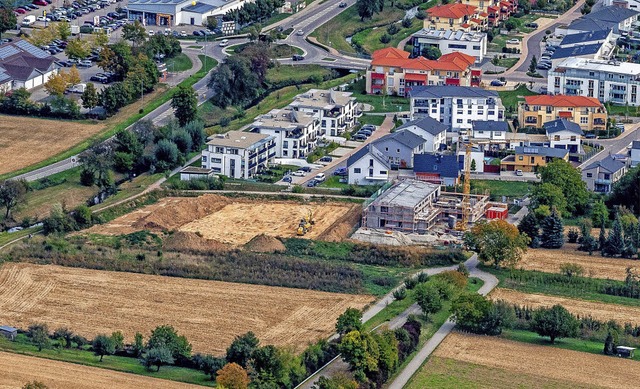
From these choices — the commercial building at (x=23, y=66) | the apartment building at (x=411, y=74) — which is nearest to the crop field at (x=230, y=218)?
the commercial building at (x=23, y=66)

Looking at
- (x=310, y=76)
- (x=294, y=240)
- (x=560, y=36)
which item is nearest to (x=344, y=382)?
(x=294, y=240)

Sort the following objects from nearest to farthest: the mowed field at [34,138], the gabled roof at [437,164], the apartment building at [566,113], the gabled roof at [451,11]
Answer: the gabled roof at [437,164], the mowed field at [34,138], the apartment building at [566,113], the gabled roof at [451,11]

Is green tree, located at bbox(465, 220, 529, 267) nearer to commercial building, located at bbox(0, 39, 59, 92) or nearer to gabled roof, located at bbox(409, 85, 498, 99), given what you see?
gabled roof, located at bbox(409, 85, 498, 99)

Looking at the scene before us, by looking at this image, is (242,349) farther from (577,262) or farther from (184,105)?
(184,105)

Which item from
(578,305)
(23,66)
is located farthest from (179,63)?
(578,305)

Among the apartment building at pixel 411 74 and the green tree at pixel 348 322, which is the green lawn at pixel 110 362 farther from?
the apartment building at pixel 411 74
